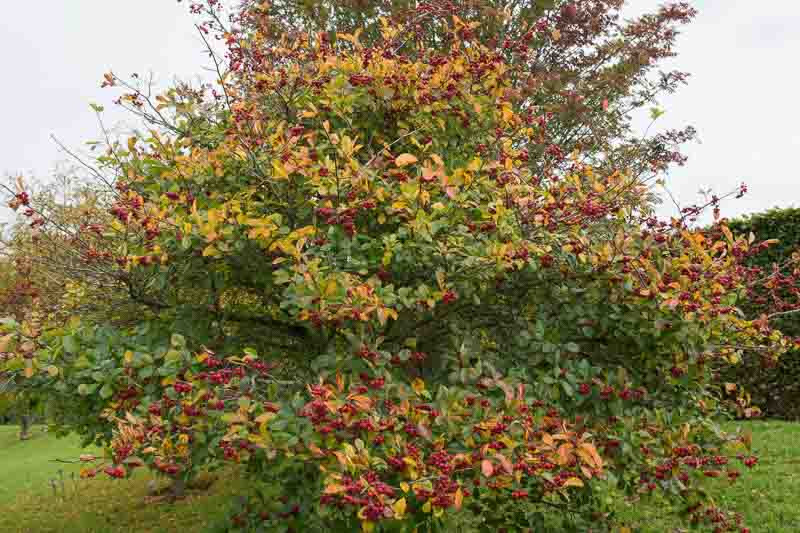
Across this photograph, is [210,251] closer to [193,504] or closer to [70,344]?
[70,344]

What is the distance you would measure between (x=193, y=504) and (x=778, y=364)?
889 cm

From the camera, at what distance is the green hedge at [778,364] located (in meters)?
10.3

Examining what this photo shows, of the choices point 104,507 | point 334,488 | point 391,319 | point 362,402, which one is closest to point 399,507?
point 334,488

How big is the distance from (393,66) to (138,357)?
2.31 m

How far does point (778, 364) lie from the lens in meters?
10.3

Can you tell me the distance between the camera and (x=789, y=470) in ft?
24.5

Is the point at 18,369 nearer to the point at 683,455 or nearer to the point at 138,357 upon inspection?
the point at 138,357

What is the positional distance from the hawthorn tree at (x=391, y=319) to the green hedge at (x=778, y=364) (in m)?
6.99

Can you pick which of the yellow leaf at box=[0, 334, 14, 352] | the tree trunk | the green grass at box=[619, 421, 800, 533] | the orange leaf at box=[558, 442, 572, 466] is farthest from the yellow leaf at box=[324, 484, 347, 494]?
the tree trunk

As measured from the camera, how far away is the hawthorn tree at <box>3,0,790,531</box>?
10.1 ft

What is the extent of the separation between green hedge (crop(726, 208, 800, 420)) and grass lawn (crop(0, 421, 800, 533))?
2.17ft

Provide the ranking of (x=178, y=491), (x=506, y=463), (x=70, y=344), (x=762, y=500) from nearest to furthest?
1. (x=506, y=463)
2. (x=70, y=344)
3. (x=762, y=500)
4. (x=178, y=491)

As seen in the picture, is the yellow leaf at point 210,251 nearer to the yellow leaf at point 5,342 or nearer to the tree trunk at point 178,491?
the yellow leaf at point 5,342

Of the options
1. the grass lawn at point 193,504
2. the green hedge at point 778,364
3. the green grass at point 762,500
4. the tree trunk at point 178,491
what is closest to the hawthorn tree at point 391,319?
the grass lawn at point 193,504
